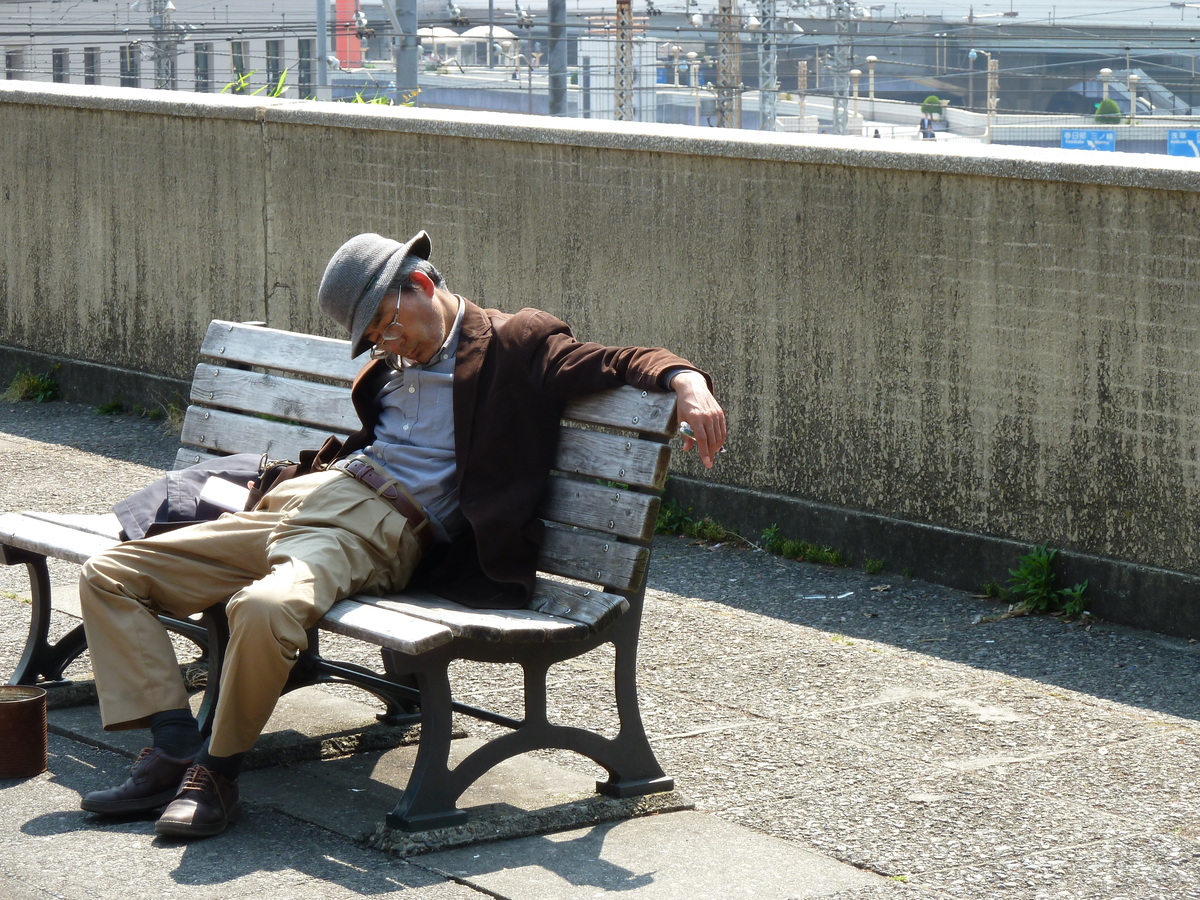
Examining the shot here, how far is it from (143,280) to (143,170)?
1.86 ft

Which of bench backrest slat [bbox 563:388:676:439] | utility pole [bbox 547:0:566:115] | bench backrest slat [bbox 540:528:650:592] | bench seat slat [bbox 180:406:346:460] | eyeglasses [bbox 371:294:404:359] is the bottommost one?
bench backrest slat [bbox 540:528:650:592]

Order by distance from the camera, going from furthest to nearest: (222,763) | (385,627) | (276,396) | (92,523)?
(276,396)
(92,523)
(222,763)
(385,627)

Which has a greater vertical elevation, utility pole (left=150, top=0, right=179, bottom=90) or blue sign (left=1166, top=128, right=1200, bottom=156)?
utility pole (left=150, top=0, right=179, bottom=90)

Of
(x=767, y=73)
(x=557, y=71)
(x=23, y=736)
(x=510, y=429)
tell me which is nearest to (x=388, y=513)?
(x=510, y=429)

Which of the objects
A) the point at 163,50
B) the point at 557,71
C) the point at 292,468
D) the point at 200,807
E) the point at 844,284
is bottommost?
the point at 200,807

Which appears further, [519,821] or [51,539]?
[51,539]

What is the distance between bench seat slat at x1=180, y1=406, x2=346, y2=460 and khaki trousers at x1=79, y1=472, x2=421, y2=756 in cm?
67

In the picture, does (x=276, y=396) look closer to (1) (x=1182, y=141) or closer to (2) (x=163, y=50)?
(2) (x=163, y=50)

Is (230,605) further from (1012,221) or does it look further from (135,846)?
(1012,221)

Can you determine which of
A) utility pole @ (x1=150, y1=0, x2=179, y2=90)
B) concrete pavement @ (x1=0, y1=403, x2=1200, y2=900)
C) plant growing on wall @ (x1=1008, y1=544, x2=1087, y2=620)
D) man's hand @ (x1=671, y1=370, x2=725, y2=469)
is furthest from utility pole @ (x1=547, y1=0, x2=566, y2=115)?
man's hand @ (x1=671, y1=370, x2=725, y2=469)

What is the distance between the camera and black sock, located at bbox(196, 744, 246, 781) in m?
3.60

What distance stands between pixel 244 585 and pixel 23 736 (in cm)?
64

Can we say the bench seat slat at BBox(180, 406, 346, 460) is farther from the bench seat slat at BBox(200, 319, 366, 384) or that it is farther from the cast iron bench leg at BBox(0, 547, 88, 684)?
the cast iron bench leg at BBox(0, 547, 88, 684)

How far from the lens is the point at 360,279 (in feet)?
12.9
